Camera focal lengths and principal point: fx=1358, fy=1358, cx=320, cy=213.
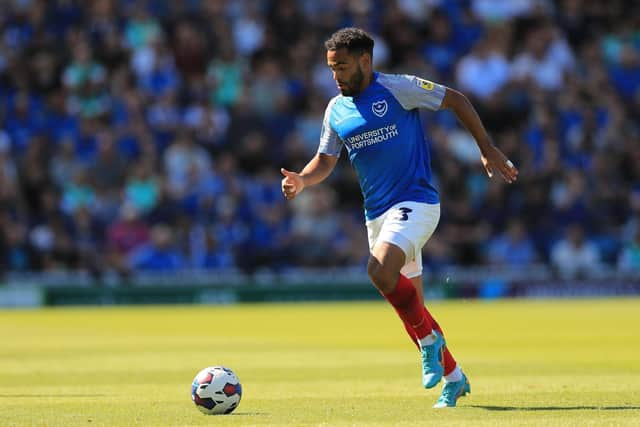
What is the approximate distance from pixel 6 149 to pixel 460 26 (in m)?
10.1

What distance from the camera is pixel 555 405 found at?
8.96 m

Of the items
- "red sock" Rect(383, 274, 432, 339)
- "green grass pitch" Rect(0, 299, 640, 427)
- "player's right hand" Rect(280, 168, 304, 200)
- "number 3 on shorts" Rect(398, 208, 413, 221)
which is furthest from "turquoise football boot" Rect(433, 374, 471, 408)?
"player's right hand" Rect(280, 168, 304, 200)

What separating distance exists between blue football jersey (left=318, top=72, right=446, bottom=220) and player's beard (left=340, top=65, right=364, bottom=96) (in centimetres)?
6

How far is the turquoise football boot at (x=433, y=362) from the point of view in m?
8.76

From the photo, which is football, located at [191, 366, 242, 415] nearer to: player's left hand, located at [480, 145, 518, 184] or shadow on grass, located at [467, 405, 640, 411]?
shadow on grass, located at [467, 405, 640, 411]

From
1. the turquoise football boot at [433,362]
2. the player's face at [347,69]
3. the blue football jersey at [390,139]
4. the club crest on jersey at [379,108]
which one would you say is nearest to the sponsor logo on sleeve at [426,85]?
the blue football jersey at [390,139]

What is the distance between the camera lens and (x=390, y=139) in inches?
367

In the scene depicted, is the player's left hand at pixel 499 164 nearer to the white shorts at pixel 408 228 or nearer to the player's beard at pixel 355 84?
the white shorts at pixel 408 228

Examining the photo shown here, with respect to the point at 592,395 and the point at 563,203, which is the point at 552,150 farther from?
the point at 592,395

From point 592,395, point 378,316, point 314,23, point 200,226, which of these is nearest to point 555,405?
point 592,395

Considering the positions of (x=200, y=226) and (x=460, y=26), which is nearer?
(x=200, y=226)

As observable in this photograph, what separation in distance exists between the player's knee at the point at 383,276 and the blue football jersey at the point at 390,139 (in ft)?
2.08

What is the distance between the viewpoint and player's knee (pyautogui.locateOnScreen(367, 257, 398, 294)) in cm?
880

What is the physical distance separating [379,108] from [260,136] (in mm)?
16815
